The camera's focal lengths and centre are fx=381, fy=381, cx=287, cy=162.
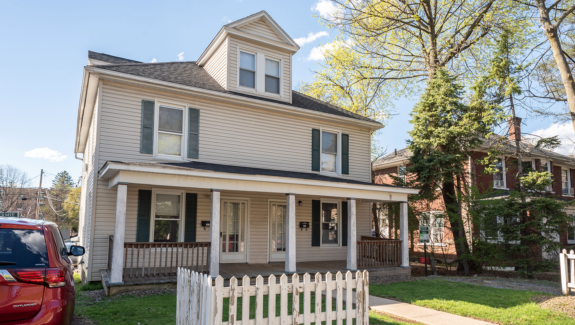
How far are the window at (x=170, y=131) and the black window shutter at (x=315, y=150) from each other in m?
4.77

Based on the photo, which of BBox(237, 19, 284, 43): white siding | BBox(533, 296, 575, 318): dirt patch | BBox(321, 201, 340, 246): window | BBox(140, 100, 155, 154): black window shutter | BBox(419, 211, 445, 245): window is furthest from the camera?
BBox(419, 211, 445, 245): window

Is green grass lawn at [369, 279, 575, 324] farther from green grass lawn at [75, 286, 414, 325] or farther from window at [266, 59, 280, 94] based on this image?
window at [266, 59, 280, 94]

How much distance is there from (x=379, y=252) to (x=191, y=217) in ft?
20.8

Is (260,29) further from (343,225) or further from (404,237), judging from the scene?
(404,237)

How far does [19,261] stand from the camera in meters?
3.88

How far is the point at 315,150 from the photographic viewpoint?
45.9 feet

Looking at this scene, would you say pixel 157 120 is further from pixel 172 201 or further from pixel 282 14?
pixel 282 14

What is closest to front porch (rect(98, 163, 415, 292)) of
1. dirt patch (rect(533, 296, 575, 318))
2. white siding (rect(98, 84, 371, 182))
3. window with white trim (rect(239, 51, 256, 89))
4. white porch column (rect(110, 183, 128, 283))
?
white porch column (rect(110, 183, 128, 283))

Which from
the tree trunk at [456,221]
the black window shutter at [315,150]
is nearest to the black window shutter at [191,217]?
the black window shutter at [315,150]

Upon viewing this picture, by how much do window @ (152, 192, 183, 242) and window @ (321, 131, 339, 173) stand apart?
18.2ft

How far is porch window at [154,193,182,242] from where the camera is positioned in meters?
10.9

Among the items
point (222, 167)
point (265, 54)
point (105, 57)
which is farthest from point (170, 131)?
point (105, 57)

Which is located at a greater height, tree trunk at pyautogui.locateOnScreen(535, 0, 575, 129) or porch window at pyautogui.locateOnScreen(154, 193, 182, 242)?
tree trunk at pyautogui.locateOnScreen(535, 0, 575, 129)

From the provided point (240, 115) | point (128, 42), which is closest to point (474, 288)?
point (240, 115)
